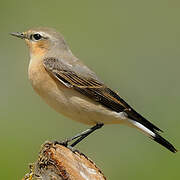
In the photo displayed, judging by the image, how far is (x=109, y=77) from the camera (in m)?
18.7

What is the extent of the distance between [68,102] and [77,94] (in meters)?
0.26

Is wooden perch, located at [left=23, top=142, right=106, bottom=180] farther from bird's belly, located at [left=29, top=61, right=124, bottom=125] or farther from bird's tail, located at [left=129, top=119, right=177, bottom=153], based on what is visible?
bird's tail, located at [left=129, top=119, right=177, bottom=153]

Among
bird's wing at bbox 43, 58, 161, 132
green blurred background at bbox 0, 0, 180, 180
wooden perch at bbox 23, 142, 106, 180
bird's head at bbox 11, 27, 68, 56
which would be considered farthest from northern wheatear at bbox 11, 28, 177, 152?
green blurred background at bbox 0, 0, 180, 180

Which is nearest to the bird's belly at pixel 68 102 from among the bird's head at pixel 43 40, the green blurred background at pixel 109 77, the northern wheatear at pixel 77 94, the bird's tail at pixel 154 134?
the northern wheatear at pixel 77 94

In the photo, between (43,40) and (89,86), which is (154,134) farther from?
(43,40)

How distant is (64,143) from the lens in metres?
9.59

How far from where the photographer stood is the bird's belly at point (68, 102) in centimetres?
1008

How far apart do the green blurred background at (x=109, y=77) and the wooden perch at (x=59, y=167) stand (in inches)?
209

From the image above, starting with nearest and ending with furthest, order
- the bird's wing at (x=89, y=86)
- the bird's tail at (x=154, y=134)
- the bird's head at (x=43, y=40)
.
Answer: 1. the bird's wing at (x=89, y=86)
2. the bird's tail at (x=154, y=134)
3. the bird's head at (x=43, y=40)

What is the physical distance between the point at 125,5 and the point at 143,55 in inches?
181

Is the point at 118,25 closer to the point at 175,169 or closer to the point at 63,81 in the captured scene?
the point at 175,169

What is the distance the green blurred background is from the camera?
588 inches

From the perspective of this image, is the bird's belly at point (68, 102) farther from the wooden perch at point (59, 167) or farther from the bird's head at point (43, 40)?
the wooden perch at point (59, 167)

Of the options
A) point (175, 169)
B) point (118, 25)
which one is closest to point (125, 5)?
point (118, 25)
